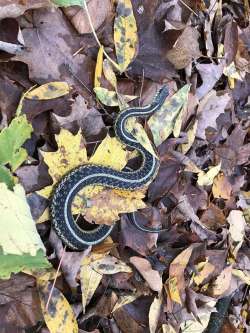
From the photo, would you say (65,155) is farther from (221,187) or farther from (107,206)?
(221,187)

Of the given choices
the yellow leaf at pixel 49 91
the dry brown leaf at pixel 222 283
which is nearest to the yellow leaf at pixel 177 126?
the yellow leaf at pixel 49 91

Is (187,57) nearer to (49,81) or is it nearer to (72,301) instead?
(49,81)

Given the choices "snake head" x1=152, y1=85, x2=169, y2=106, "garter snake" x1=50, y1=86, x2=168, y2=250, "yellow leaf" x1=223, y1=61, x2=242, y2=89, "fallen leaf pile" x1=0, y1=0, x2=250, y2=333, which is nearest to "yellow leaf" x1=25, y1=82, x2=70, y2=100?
"fallen leaf pile" x1=0, y1=0, x2=250, y2=333

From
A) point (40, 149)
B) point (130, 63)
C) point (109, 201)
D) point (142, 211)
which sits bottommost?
point (142, 211)

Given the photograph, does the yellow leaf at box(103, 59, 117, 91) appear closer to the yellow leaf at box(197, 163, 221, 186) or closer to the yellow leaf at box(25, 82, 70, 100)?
the yellow leaf at box(25, 82, 70, 100)

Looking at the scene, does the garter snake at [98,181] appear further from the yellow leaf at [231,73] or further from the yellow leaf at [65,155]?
the yellow leaf at [231,73]

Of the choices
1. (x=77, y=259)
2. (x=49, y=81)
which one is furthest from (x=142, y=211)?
(x=49, y=81)
